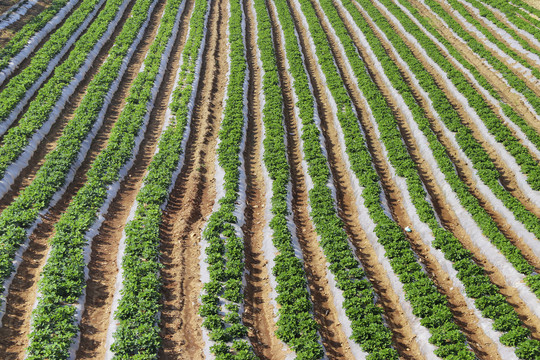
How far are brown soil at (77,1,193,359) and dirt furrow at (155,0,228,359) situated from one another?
1.95 metres

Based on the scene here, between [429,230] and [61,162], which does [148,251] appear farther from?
[429,230]

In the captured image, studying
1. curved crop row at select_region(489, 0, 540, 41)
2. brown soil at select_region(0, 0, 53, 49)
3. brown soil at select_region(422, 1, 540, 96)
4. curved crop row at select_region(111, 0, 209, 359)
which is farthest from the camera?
curved crop row at select_region(489, 0, 540, 41)

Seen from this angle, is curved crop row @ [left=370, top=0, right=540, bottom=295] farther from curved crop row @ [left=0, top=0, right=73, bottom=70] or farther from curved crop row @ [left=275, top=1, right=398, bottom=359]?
curved crop row @ [left=0, top=0, right=73, bottom=70]

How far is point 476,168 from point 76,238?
1992cm

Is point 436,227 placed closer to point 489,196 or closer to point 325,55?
point 489,196

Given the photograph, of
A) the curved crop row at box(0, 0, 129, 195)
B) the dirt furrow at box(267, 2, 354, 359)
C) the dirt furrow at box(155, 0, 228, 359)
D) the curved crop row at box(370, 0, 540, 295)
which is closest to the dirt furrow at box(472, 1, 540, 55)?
the curved crop row at box(370, 0, 540, 295)

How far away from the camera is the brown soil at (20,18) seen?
34000mm

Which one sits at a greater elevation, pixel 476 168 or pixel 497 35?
pixel 497 35

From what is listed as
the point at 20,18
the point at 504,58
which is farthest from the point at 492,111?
the point at 20,18

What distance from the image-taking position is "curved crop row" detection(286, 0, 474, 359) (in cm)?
1387

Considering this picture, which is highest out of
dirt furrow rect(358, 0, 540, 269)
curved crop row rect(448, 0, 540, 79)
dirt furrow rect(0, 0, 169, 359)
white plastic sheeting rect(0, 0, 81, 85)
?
curved crop row rect(448, 0, 540, 79)

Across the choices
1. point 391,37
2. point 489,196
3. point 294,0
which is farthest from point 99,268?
point 294,0

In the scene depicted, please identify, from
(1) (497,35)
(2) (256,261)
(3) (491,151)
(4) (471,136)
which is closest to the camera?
(2) (256,261)

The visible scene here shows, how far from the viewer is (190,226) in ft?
61.7
